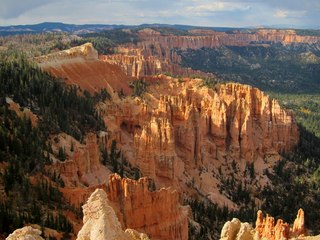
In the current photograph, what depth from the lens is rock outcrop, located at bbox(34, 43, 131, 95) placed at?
61.8 meters

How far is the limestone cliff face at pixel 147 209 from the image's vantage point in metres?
29.0

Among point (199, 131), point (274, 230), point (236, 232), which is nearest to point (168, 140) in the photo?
point (199, 131)

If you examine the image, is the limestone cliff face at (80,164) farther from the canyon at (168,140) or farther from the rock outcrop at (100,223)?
the rock outcrop at (100,223)

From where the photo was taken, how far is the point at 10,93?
4316 cm

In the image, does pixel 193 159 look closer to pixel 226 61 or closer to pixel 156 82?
pixel 156 82

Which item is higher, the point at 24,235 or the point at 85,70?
the point at 24,235

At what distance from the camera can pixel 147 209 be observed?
30344 millimetres

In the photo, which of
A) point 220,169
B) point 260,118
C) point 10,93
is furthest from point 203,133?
point 10,93

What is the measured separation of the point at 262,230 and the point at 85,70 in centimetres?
4457

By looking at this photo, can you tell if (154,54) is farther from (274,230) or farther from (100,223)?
(100,223)

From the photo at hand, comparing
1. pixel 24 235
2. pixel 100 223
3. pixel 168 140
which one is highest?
pixel 100 223

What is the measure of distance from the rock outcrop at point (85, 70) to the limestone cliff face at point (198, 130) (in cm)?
554

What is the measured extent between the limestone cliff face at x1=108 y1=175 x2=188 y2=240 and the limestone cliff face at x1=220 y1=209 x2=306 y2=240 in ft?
18.9

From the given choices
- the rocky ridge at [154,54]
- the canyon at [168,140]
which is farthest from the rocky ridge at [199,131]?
the rocky ridge at [154,54]
